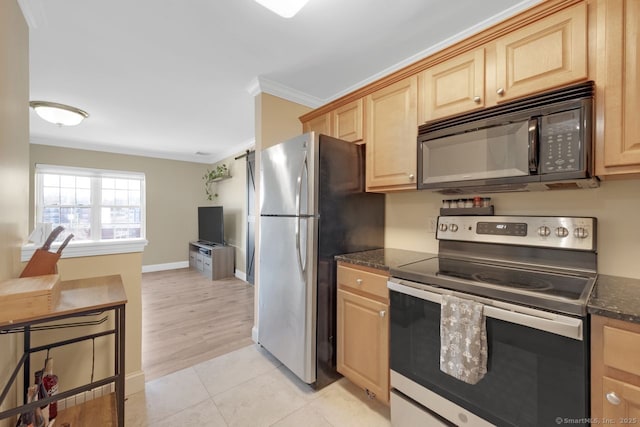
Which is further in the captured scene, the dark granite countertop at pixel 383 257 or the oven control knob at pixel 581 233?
the dark granite countertop at pixel 383 257

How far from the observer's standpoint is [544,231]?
149cm

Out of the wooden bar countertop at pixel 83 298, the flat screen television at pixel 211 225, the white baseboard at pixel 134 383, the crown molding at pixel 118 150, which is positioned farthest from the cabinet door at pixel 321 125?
the crown molding at pixel 118 150

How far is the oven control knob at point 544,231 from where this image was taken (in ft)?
4.84

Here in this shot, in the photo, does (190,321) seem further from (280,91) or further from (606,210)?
(606,210)

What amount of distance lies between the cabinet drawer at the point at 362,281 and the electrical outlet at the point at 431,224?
0.67 metres

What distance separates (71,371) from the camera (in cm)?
160

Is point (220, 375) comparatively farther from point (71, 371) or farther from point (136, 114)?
point (136, 114)

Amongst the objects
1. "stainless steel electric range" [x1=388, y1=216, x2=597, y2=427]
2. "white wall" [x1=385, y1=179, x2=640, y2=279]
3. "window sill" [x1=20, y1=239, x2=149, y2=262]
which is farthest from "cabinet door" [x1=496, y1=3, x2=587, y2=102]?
"window sill" [x1=20, y1=239, x2=149, y2=262]

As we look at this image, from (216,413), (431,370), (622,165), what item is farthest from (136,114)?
(622,165)

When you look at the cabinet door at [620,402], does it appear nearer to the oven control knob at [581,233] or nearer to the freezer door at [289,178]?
the oven control knob at [581,233]

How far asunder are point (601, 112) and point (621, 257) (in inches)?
28.6

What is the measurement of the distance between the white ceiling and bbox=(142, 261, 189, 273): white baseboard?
3.35 m

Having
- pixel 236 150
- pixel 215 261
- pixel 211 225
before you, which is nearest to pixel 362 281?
pixel 215 261

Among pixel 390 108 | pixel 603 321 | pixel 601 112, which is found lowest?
pixel 603 321
